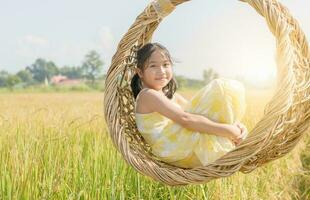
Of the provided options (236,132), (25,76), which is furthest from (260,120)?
(25,76)

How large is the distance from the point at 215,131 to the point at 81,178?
0.80 metres

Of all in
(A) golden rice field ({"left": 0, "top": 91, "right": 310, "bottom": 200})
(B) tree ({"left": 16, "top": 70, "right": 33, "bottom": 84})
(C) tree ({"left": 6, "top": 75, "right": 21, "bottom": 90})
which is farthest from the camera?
(B) tree ({"left": 16, "top": 70, "right": 33, "bottom": 84})

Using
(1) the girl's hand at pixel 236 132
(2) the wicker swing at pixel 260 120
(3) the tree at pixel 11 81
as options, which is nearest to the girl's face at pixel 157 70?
(2) the wicker swing at pixel 260 120

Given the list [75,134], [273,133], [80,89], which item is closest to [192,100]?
[273,133]

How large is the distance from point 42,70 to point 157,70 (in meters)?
50.5

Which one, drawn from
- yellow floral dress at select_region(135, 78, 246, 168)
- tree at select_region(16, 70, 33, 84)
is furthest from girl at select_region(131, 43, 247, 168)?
tree at select_region(16, 70, 33, 84)

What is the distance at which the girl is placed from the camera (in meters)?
2.43

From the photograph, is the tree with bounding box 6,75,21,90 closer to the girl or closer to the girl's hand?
the girl

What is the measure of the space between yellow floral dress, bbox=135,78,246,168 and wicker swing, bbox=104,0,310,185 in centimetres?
8

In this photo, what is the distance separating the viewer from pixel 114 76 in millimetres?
2592

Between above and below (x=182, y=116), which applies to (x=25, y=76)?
below

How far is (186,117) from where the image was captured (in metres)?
2.46

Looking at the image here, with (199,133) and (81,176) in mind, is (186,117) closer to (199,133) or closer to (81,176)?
(199,133)

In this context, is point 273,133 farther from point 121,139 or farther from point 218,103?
point 121,139
